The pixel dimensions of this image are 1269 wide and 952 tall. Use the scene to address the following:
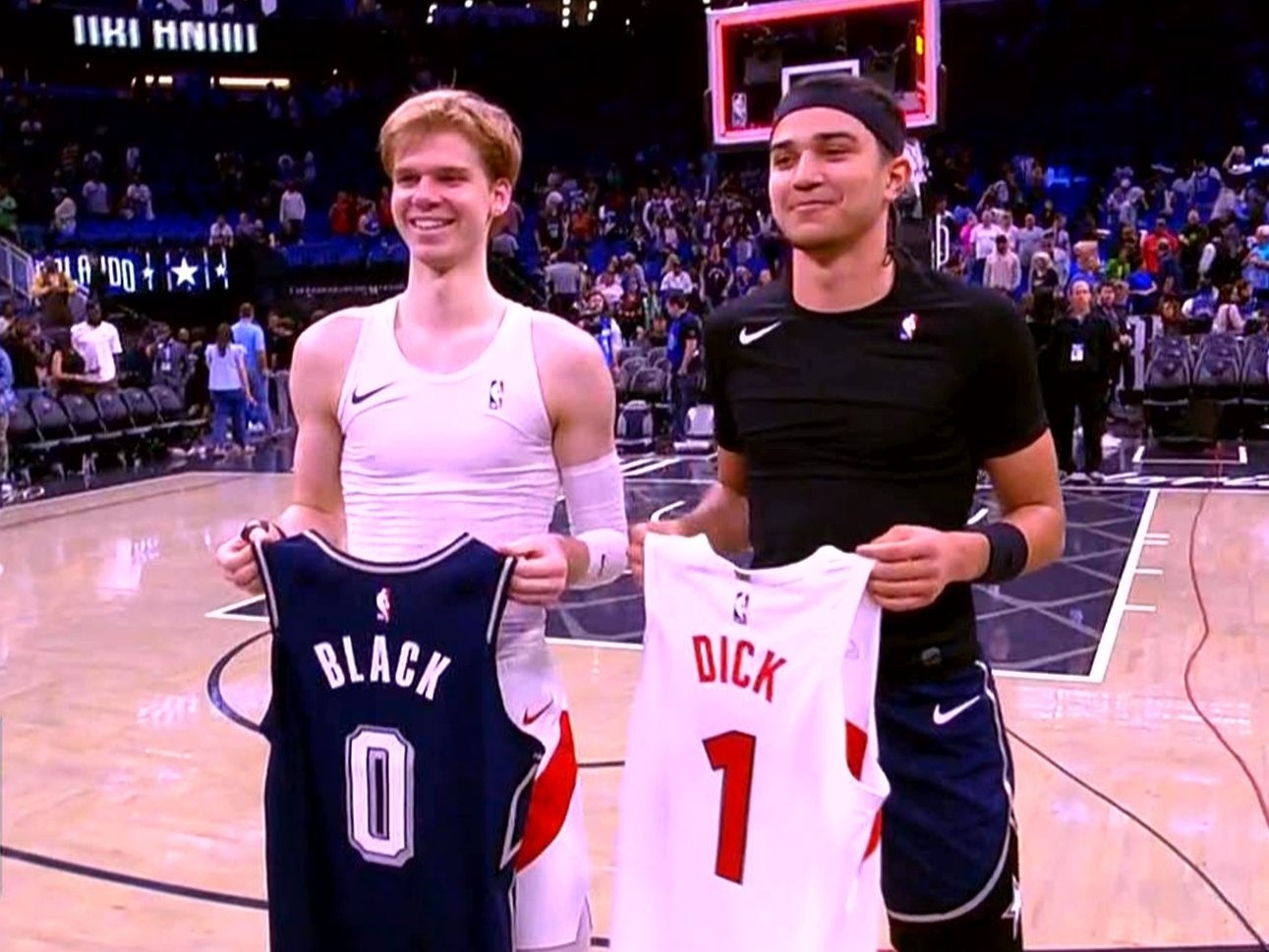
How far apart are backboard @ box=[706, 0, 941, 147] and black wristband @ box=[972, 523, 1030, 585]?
6903 millimetres

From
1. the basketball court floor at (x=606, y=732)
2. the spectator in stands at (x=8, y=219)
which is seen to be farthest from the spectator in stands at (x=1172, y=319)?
the spectator in stands at (x=8, y=219)

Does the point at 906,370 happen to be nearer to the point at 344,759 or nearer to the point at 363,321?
the point at 363,321

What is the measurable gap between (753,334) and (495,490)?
1.57ft

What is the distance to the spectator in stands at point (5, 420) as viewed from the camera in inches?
452

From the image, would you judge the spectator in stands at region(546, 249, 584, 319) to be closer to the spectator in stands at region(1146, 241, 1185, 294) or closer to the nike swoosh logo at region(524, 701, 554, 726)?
the spectator in stands at region(1146, 241, 1185, 294)

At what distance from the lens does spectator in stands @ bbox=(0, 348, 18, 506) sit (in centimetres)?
1149

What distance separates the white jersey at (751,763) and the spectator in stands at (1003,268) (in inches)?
515

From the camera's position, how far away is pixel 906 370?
217cm

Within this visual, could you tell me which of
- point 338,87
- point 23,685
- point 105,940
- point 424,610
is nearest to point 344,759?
point 424,610

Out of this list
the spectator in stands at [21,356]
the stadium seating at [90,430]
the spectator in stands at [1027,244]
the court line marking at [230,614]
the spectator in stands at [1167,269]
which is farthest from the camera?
the spectator in stands at [1027,244]

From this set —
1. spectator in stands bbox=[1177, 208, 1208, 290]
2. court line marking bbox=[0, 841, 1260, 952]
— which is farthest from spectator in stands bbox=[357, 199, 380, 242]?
court line marking bbox=[0, 841, 1260, 952]

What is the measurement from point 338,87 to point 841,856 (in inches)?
1111

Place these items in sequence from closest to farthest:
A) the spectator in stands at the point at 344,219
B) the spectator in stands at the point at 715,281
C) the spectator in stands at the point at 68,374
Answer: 1. the spectator in stands at the point at 68,374
2. the spectator in stands at the point at 715,281
3. the spectator in stands at the point at 344,219

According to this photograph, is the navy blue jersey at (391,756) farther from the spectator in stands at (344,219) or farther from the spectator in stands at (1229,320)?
the spectator in stands at (344,219)
